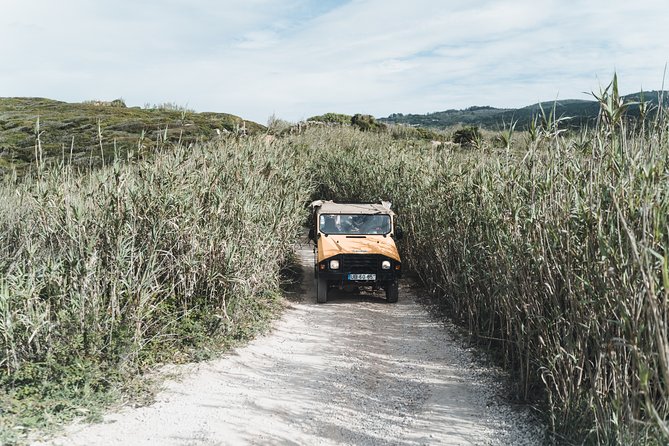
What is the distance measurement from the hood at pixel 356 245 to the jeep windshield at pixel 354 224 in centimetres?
19

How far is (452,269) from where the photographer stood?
26.7ft

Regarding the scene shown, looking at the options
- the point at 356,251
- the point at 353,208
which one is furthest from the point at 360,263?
the point at 353,208

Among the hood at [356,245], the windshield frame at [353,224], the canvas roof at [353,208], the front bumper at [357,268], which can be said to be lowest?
the front bumper at [357,268]

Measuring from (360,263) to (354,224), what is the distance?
1.19 m

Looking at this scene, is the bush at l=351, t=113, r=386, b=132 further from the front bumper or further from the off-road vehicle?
the front bumper

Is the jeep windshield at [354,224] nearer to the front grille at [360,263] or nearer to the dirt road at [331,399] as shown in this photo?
the front grille at [360,263]

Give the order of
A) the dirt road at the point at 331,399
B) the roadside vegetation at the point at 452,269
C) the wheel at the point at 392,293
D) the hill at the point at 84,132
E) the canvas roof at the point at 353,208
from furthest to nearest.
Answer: the hill at the point at 84,132 < the canvas roof at the point at 353,208 < the wheel at the point at 392,293 < the dirt road at the point at 331,399 < the roadside vegetation at the point at 452,269

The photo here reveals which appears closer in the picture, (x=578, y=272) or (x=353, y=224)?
(x=578, y=272)

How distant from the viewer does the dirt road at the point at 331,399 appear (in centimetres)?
447

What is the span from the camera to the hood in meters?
9.06

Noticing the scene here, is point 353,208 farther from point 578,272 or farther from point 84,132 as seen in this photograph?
point 84,132

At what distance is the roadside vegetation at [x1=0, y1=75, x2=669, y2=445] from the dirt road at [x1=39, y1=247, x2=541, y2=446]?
377mm

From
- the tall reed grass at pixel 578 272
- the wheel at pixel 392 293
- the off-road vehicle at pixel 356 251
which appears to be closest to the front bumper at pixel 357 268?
the off-road vehicle at pixel 356 251

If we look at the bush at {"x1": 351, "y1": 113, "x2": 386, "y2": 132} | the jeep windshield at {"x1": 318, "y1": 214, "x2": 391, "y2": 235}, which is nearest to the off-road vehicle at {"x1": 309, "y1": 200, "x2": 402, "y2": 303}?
the jeep windshield at {"x1": 318, "y1": 214, "x2": 391, "y2": 235}
